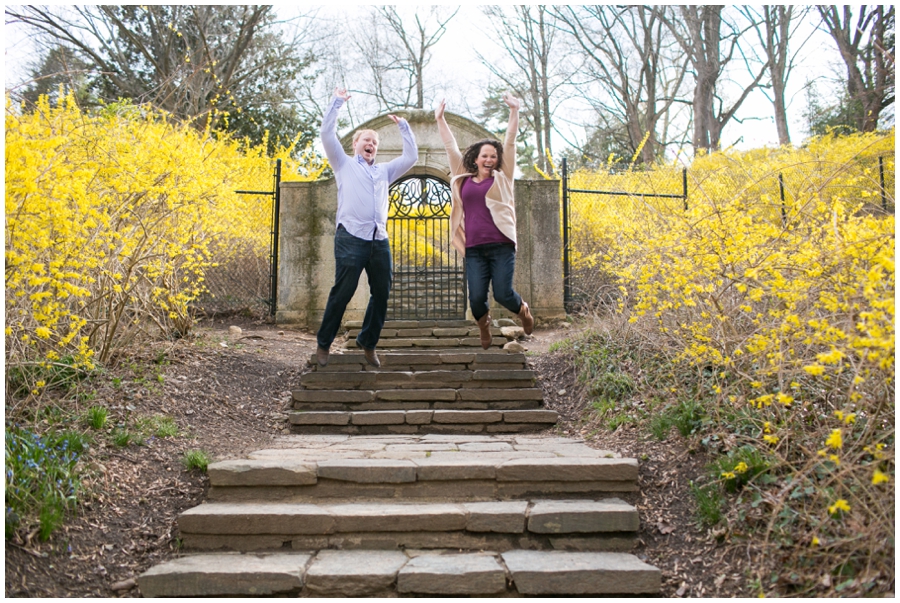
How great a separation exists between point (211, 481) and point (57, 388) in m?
1.61

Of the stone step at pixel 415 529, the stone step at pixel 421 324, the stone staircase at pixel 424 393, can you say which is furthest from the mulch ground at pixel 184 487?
the stone step at pixel 421 324

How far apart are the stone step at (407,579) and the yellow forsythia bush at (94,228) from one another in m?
1.48

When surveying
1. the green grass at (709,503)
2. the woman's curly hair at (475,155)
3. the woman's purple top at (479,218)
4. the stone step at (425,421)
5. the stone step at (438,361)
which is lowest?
the green grass at (709,503)

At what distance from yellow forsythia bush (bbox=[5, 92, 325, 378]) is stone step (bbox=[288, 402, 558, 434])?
1.64 metres

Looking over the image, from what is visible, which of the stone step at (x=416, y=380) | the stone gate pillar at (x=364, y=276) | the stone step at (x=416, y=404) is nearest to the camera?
the stone step at (x=416, y=404)

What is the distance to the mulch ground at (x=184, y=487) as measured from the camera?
277cm

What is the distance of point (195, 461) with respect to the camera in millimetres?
3668

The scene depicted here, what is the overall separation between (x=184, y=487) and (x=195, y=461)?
16cm

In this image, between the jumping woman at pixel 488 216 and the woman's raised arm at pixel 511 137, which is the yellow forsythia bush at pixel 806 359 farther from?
the woman's raised arm at pixel 511 137

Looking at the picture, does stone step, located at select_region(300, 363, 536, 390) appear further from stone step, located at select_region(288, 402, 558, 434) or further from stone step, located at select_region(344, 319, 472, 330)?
stone step, located at select_region(344, 319, 472, 330)

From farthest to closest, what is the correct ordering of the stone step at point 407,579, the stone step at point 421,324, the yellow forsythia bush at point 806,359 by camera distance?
the stone step at point 421,324, the stone step at point 407,579, the yellow forsythia bush at point 806,359

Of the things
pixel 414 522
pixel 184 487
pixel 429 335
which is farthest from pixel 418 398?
pixel 414 522

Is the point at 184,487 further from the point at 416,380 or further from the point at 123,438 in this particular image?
the point at 416,380

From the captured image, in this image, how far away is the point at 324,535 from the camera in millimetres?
3086
